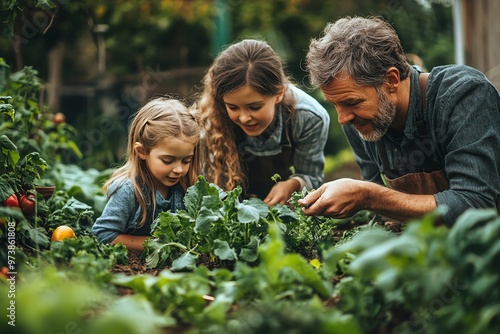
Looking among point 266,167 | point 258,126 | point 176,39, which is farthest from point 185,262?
point 176,39

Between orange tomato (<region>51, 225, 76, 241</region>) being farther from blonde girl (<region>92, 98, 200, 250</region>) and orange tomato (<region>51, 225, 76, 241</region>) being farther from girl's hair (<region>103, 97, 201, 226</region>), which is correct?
girl's hair (<region>103, 97, 201, 226</region>)

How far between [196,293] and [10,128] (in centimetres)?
249

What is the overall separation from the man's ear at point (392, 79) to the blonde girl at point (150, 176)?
0.99 m

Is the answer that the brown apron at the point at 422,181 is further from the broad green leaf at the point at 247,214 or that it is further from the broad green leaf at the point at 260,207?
the broad green leaf at the point at 247,214

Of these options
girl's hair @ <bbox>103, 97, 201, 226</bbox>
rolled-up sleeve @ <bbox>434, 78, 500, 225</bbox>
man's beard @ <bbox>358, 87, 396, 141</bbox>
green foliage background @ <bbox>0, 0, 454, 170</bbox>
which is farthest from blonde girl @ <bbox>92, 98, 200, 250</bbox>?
green foliage background @ <bbox>0, 0, 454, 170</bbox>

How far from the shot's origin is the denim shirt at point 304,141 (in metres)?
4.12

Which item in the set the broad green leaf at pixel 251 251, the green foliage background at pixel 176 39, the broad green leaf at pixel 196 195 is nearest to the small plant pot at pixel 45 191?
the broad green leaf at pixel 196 195

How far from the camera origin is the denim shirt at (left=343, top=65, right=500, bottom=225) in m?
3.00

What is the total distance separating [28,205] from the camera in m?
3.00

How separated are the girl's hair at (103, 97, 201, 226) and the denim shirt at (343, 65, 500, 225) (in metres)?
1.08

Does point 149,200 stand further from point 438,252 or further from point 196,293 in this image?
point 438,252

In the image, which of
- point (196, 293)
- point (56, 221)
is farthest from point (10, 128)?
point (196, 293)

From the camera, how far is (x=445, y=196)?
119 inches

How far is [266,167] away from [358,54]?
123 centimetres
